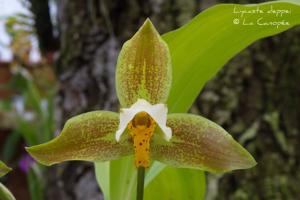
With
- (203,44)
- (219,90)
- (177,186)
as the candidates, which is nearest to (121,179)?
(177,186)

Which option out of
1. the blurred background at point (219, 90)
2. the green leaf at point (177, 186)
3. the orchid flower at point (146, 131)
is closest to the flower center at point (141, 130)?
the orchid flower at point (146, 131)

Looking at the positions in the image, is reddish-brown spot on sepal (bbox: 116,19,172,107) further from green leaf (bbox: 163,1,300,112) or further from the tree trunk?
the tree trunk

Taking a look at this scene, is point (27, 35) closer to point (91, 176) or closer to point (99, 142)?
point (91, 176)

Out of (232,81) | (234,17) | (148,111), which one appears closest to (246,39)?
(234,17)

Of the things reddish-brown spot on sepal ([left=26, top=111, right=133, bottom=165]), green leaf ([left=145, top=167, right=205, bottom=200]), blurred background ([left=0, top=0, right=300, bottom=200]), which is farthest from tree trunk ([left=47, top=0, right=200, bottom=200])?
reddish-brown spot on sepal ([left=26, top=111, right=133, bottom=165])

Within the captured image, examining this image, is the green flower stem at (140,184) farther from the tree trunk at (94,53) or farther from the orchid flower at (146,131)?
the tree trunk at (94,53)

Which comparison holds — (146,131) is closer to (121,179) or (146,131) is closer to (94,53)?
(121,179)
